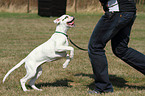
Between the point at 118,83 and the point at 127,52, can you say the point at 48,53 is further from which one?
the point at 118,83

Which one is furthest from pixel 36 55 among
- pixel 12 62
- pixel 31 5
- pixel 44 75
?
pixel 31 5

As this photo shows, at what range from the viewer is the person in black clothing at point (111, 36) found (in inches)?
159

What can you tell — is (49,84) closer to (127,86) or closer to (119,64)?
(127,86)

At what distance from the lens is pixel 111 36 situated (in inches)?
162

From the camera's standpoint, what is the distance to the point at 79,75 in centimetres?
585

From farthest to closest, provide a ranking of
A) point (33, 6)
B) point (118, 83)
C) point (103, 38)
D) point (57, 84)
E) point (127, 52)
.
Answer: point (33, 6), point (118, 83), point (57, 84), point (127, 52), point (103, 38)

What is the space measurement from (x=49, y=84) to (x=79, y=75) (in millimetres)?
953

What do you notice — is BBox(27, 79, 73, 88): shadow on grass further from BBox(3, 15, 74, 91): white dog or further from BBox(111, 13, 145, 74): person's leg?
BBox(111, 13, 145, 74): person's leg

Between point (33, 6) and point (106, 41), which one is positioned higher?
point (33, 6)

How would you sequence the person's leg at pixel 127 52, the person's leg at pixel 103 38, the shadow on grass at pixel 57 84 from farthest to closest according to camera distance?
the shadow on grass at pixel 57 84 → the person's leg at pixel 127 52 → the person's leg at pixel 103 38

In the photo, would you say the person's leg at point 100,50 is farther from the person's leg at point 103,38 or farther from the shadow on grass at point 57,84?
the shadow on grass at point 57,84

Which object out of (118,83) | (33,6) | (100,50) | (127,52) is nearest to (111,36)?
(100,50)

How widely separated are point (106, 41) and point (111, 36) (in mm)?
119

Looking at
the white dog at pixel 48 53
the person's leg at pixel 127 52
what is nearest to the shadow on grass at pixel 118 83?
the person's leg at pixel 127 52
